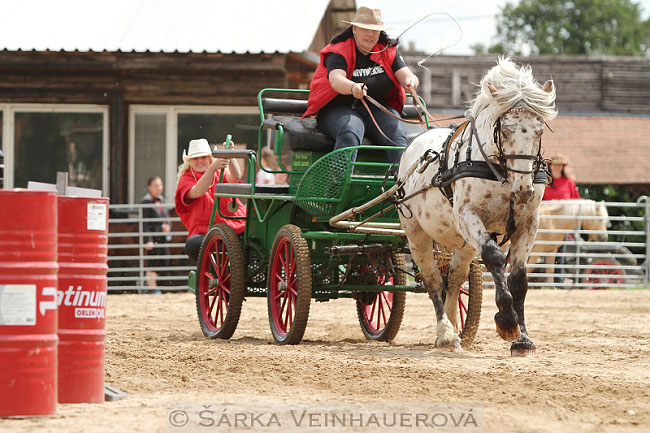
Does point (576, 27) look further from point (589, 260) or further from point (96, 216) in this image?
point (96, 216)

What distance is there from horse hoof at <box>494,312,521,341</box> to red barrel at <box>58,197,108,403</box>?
2.75m

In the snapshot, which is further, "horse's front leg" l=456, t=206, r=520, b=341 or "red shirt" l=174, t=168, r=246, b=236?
"red shirt" l=174, t=168, r=246, b=236

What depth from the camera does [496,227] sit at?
24.8ft

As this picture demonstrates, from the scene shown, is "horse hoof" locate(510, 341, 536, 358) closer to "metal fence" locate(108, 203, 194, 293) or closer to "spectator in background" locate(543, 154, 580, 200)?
"metal fence" locate(108, 203, 194, 293)

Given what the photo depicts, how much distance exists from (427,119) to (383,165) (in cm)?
99

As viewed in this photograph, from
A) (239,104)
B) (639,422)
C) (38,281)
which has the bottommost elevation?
(639,422)

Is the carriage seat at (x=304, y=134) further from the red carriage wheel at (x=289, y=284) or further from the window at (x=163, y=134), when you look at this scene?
the window at (x=163, y=134)

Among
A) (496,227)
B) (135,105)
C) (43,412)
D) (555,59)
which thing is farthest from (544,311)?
(555,59)

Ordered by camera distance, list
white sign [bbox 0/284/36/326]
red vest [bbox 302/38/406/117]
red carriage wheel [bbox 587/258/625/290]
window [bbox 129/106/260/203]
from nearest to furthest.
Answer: white sign [bbox 0/284/36/326]
red vest [bbox 302/38/406/117]
window [bbox 129/106/260/203]
red carriage wheel [bbox 587/258/625/290]

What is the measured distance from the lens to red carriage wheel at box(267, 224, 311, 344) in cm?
820

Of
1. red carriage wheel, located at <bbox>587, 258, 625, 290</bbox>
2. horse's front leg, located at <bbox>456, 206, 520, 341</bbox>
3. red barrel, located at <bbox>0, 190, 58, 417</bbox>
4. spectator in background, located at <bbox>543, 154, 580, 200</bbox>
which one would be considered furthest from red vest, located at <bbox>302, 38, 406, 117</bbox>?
red carriage wheel, located at <bbox>587, 258, 625, 290</bbox>

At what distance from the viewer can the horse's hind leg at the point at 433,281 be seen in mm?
8055

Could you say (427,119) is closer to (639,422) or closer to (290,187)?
(290,187)

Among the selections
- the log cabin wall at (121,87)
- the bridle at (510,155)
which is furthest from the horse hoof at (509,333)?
the log cabin wall at (121,87)
